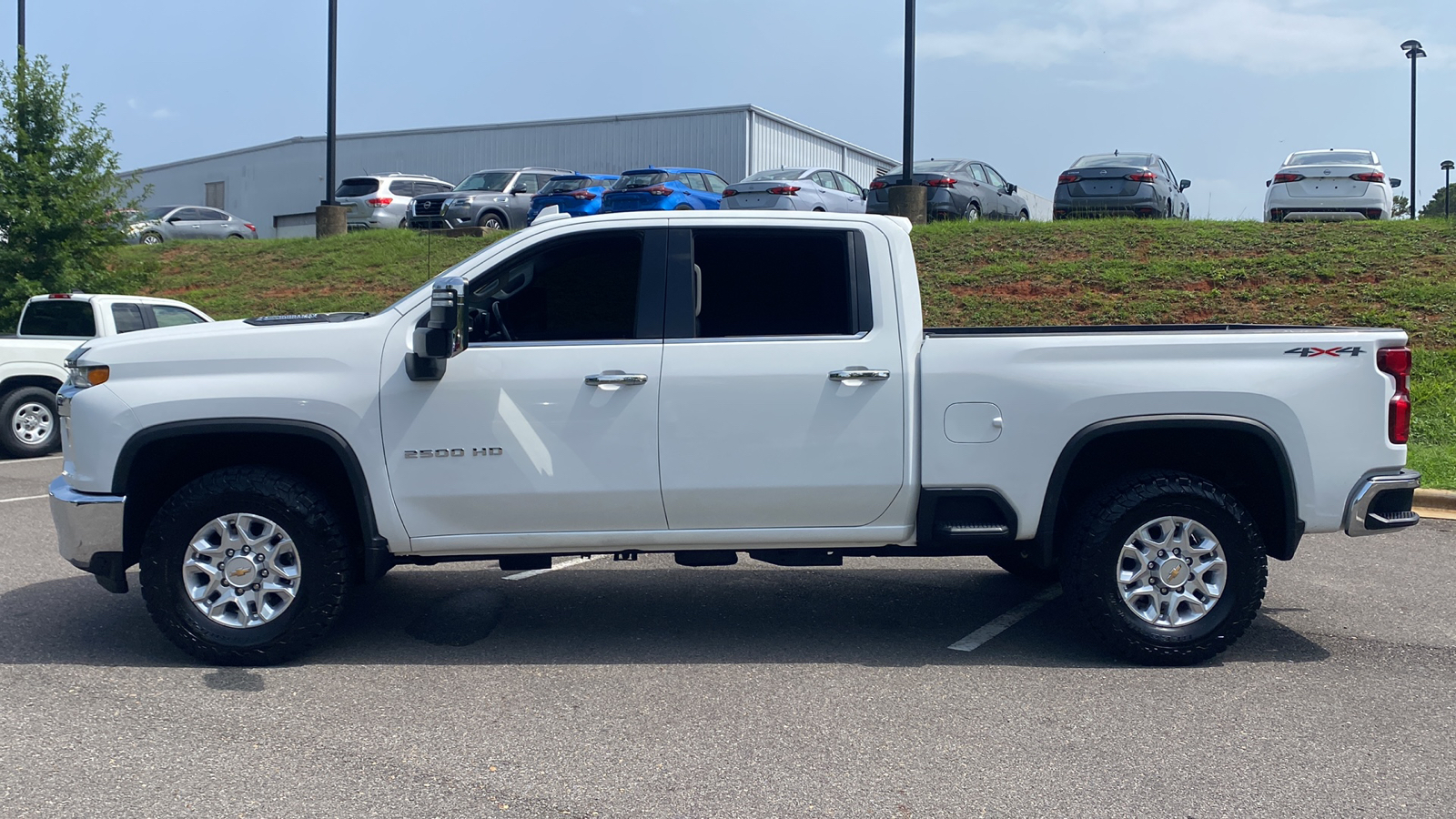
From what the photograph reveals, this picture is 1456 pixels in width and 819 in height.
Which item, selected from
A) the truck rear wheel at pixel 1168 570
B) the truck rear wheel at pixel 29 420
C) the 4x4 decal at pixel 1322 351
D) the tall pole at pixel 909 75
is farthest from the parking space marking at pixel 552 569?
the tall pole at pixel 909 75

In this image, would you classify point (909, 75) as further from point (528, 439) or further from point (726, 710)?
point (726, 710)

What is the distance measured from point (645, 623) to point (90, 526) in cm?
253

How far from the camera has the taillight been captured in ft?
17.2

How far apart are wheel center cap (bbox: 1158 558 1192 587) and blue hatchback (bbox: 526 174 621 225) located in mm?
15434

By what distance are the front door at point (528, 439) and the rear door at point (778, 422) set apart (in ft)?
0.43

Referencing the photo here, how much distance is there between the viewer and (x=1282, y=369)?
206 inches

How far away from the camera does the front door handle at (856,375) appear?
520 cm

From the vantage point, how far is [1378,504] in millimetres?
5293

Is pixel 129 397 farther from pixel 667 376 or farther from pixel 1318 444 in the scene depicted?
pixel 1318 444

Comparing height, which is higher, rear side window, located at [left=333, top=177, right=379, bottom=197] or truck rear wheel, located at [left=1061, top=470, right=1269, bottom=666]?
rear side window, located at [left=333, top=177, right=379, bottom=197]

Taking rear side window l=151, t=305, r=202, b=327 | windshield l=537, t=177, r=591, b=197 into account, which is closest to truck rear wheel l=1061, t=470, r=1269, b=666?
rear side window l=151, t=305, r=202, b=327

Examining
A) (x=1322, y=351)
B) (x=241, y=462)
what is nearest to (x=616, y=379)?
(x=241, y=462)

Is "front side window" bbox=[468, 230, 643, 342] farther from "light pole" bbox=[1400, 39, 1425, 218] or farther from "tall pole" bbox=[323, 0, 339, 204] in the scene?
"light pole" bbox=[1400, 39, 1425, 218]

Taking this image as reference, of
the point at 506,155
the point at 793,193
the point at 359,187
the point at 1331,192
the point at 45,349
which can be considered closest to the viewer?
the point at 45,349
